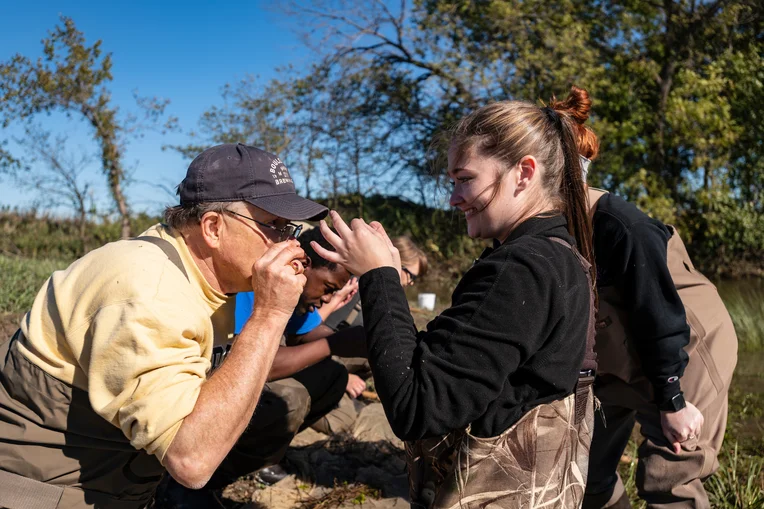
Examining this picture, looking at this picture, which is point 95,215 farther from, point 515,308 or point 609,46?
point 515,308

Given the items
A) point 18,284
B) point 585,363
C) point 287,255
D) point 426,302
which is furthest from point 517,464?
point 426,302

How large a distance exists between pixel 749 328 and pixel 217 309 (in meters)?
7.30

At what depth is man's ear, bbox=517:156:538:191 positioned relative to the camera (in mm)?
2070

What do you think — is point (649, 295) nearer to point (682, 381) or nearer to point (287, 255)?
point (682, 381)

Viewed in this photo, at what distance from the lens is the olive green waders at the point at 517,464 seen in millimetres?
1902

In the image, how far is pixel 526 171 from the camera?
209 cm

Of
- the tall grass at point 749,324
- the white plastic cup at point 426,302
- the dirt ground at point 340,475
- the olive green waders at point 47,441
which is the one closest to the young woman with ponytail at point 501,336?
the olive green waders at point 47,441

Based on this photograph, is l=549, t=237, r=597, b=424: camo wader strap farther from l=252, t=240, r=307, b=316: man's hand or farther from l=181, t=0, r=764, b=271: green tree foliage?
l=181, t=0, r=764, b=271: green tree foliage

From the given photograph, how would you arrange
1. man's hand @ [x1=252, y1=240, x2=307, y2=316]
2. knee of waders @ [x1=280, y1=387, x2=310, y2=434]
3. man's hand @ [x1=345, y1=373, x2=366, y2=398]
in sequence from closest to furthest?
man's hand @ [x1=252, y1=240, x2=307, y2=316] < knee of waders @ [x1=280, y1=387, x2=310, y2=434] < man's hand @ [x1=345, y1=373, x2=366, y2=398]

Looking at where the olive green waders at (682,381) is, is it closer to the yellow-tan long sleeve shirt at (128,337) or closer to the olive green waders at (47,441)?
the yellow-tan long sleeve shirt at (128,337)

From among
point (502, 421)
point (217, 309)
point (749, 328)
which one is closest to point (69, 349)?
point (217, 309)

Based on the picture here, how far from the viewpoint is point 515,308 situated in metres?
1.79

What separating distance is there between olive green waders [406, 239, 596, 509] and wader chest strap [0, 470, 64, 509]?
121 cm

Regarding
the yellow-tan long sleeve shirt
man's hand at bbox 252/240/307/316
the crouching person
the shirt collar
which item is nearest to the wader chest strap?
the yellow-tan long sleeve shirt
